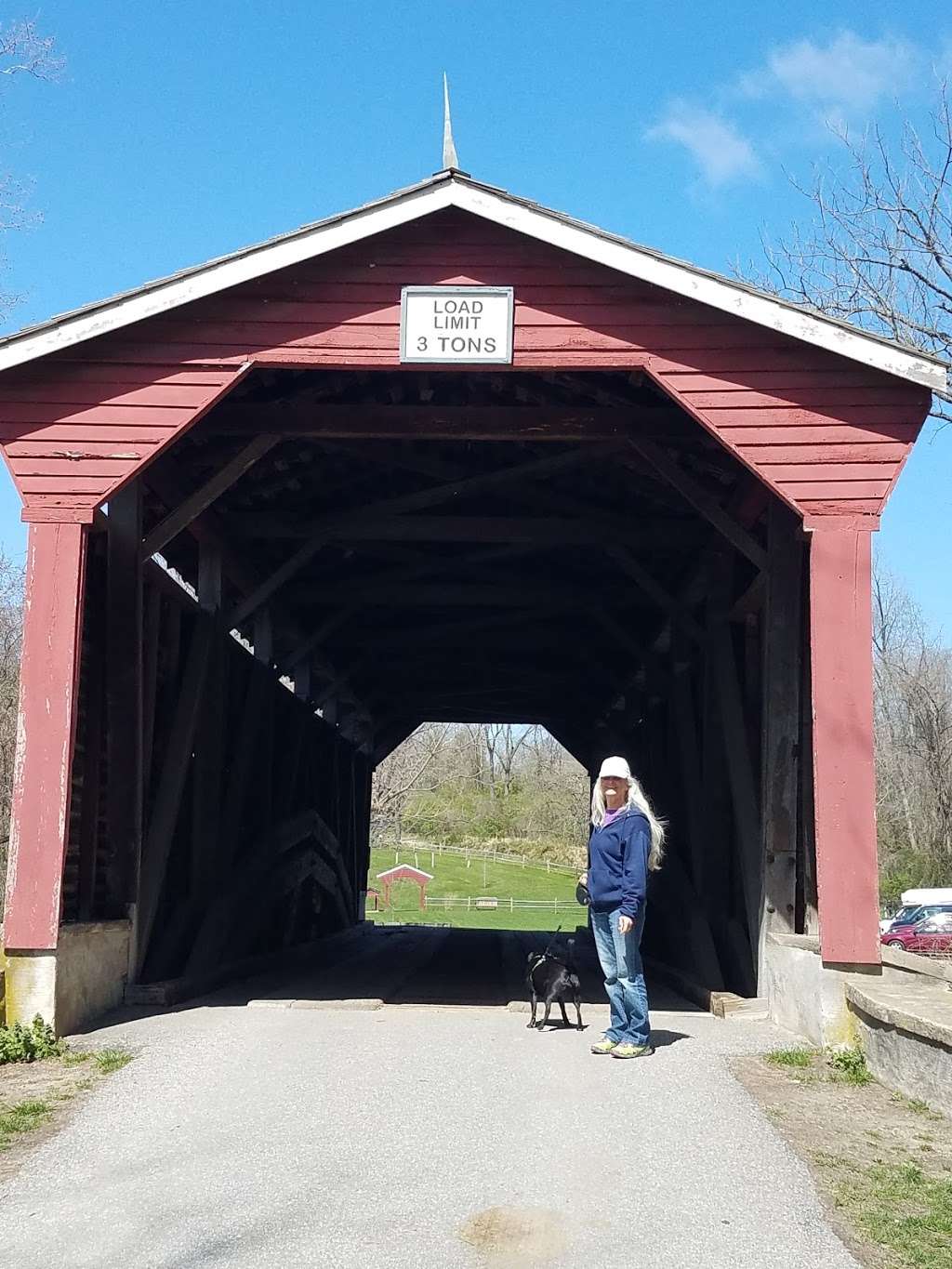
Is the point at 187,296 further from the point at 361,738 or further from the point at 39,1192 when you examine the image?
the point at 361,738

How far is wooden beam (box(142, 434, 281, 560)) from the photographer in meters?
8.49

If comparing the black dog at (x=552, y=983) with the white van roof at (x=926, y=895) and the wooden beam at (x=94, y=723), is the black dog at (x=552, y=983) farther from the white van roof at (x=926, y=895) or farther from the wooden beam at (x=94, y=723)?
the white van roof at (x=926, y=895)

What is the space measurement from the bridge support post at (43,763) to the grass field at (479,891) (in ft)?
65.0

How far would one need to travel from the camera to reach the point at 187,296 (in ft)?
24.0

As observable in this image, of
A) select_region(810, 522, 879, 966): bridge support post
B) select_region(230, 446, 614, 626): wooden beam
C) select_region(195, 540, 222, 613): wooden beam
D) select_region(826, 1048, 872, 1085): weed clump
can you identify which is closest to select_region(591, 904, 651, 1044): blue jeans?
select_region(826, 1048, 872, 1085): weed clump

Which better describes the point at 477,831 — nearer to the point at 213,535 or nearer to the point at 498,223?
the point at 213,535

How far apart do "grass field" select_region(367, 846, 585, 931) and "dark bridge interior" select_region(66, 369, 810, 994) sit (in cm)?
1280

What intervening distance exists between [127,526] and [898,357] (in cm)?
459

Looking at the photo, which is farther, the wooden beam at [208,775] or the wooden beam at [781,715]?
the wooden beam at [208,775]

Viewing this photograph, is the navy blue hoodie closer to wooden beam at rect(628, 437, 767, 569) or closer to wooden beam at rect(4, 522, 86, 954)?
wooden beam at rect(628, 437, 767, 569)

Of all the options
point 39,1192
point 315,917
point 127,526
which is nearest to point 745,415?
point 127,526

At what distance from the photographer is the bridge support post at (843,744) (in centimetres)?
694

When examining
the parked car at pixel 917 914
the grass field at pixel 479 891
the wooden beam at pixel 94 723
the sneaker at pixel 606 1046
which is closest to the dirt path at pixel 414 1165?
the sneaker at pixel 606 1046

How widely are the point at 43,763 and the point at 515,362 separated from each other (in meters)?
3.37
